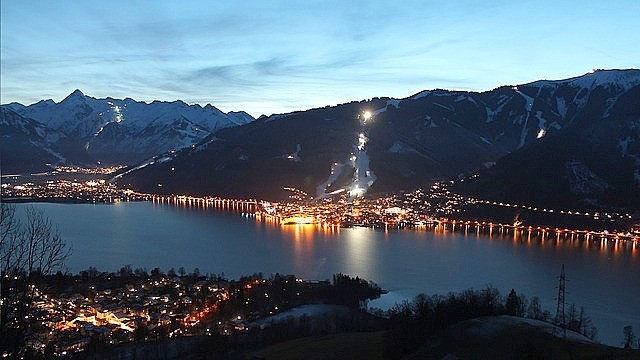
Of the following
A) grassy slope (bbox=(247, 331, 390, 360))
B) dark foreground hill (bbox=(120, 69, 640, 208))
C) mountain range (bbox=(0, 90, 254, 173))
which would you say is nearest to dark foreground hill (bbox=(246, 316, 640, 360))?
grassy slope (bbox=(247, 331, 390, 360))

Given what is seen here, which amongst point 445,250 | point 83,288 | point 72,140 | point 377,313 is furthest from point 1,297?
point 72,140

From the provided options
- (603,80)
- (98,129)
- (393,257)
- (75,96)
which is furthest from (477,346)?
(75,96)

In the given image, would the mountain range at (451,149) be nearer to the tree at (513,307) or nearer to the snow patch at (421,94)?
the snow patch at (421,94)

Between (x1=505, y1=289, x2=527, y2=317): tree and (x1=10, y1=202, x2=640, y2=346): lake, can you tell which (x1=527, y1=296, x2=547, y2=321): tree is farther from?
(x1=10, y1=202, x2=640, y2=346): lake

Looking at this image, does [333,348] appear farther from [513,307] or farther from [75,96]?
[75,96]

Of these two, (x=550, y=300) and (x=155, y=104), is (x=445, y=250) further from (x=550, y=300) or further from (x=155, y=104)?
(x=155, y=104)

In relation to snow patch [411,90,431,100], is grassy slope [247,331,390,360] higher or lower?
lower
